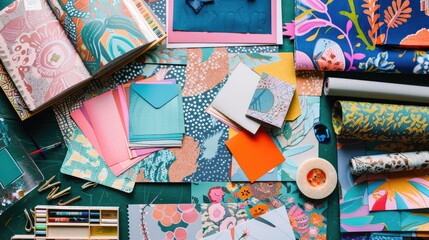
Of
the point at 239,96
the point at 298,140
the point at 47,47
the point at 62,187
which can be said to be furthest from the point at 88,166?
the point at 298,140

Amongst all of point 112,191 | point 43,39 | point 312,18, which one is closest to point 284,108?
point 312,18

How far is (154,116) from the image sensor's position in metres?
1.25

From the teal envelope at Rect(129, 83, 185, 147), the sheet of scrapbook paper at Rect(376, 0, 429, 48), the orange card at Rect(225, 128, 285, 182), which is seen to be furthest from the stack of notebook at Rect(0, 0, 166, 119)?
the sheet of scrapbook paper at Rect(376, 0, 429, 48)

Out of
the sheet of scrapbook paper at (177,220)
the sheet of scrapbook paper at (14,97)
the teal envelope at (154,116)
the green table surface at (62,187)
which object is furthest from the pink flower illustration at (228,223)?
the sheet of scrapbook paper at (14,97)

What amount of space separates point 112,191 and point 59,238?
0.17 metres

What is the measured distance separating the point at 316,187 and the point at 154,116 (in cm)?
44

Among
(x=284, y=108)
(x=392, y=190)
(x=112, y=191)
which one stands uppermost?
(x=284, y=108)

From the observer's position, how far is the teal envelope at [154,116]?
4.11 ft

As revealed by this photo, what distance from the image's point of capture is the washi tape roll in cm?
125

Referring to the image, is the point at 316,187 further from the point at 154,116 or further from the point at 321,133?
the point at 154,116

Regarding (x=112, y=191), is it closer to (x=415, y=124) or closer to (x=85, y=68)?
(x=85, y=68)

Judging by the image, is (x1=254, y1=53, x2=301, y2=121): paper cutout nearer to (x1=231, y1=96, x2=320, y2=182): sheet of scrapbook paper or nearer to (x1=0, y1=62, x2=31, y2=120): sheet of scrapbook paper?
(x1=231, y1=96, x2=320, y2=182): sheet of scrapbook paper

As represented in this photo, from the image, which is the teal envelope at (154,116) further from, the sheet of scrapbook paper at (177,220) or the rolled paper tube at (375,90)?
the rolled paper tube at (375,90)

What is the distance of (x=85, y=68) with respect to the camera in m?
1.22
